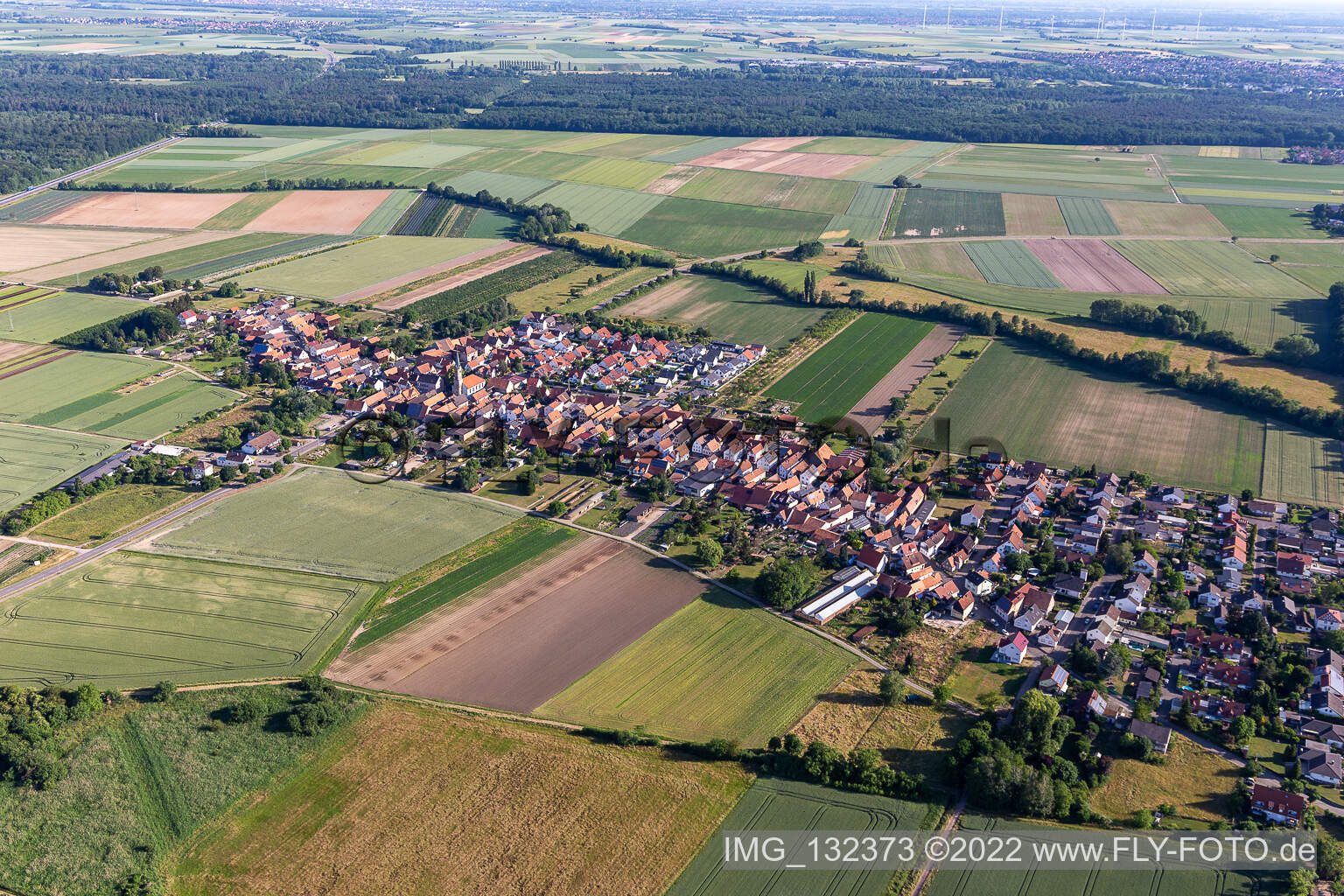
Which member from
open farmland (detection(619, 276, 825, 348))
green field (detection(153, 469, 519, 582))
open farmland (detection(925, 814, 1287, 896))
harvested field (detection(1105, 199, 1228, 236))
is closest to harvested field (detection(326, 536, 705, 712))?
green field (detection(153, 469, 519, 582))

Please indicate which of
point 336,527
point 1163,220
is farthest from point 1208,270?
point 336,527

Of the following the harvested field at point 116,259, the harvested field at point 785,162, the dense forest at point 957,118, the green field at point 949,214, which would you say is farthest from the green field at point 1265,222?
the harvested field at point 116,259

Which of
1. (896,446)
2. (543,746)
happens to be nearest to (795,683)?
(543,746)

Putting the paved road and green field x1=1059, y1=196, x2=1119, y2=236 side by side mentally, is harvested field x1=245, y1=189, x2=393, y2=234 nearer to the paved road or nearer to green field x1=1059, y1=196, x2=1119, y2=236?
the paved road

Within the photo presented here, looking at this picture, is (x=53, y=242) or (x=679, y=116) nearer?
(x=53, y=242)

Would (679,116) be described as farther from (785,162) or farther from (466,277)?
(466,277)

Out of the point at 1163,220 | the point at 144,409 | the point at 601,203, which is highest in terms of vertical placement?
the point at 601,203
